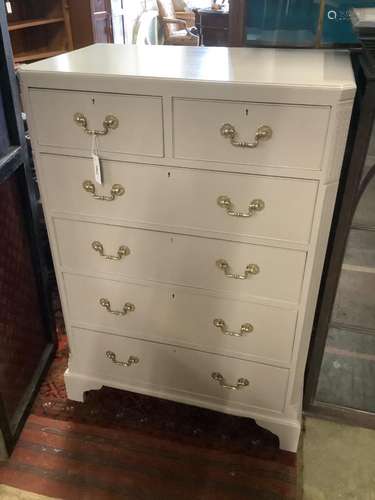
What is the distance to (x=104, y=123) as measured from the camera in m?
0.99

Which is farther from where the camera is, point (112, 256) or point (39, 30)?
point (39, 30)

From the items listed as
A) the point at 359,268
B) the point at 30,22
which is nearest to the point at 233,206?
the point at 359,268

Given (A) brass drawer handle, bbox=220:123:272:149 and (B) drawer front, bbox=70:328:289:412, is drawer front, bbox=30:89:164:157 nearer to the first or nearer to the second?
(A) brass drawer handle, bbox=220:123:272:149

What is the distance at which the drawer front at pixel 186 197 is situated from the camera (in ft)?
3.18

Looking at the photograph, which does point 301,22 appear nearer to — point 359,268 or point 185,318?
point 359,268

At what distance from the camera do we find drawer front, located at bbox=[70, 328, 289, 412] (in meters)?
1.25

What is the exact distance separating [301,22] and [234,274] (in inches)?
27.3

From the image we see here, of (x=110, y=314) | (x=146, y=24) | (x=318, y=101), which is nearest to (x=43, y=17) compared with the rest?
(x=146, y=24)

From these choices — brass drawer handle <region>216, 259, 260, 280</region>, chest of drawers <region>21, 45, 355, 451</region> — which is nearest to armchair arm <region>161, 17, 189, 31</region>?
chest of drawers <region>21, 45, 355, 451</region>

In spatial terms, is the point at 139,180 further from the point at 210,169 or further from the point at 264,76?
the point at 264,76

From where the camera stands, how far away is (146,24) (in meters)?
6.37

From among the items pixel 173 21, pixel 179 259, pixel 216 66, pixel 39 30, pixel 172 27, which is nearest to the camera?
pixel 216 66

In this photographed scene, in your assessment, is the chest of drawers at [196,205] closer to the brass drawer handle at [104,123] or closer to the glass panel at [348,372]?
the brass drawer handle at [104,123]

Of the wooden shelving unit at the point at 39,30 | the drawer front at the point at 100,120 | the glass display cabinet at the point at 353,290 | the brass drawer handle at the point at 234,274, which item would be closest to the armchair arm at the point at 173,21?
the wooden shelving unit at the point at 39,30
